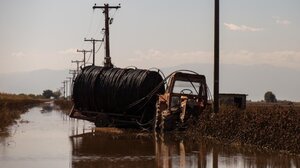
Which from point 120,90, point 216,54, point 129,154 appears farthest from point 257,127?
point 120,90

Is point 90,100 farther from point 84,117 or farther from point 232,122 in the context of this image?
point 232,122

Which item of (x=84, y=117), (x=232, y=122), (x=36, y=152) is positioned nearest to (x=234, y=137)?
(x=232, y=122)

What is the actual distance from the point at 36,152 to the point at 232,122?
306 inches

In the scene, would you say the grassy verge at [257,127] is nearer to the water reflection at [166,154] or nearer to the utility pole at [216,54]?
the water reflection at [166,154]

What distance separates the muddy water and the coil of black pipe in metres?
4.86

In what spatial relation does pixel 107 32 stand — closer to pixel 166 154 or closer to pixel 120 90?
pixel 120 90

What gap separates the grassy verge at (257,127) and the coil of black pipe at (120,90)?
4938 millimetres

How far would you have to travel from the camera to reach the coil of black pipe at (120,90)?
2744 centimetres

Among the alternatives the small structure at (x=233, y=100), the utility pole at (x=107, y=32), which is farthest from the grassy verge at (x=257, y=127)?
the utility pole at (x=107, y=32)

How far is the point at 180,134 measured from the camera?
23219 mm

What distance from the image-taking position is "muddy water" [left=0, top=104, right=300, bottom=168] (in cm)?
1459

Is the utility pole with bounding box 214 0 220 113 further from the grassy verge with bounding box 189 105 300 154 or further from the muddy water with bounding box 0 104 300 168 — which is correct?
the muddy water with bounding box 0 104 300 168

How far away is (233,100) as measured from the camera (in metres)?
31.1

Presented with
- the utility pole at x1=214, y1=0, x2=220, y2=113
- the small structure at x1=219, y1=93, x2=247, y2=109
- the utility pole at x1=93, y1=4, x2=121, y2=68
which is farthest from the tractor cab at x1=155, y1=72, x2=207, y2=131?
the utility pole at x1=93, y1=4, x2=121, y2=68
